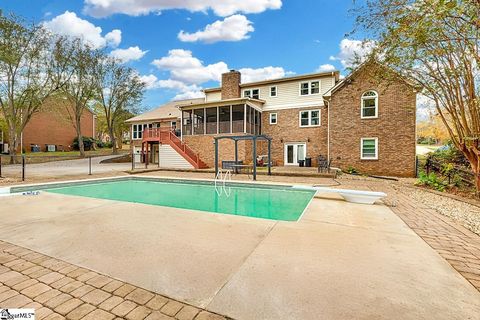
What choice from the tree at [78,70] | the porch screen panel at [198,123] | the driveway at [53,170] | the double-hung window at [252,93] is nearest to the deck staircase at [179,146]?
the porch screen panel at [198,123]

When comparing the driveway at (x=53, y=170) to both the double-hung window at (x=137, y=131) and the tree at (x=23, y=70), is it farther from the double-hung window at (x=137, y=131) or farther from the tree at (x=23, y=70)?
the double-hung window at (x=137, y=131)

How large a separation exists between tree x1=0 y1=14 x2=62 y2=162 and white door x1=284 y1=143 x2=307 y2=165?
2345 centimetres

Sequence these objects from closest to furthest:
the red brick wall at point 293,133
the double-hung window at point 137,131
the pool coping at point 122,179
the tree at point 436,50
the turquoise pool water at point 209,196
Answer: the tree at point 436,50 < the turquoise pool water at point 209,196 < the pool coping at point 122,179 < the red brick wall at point 293,133 < the double-hung window at point 137,131


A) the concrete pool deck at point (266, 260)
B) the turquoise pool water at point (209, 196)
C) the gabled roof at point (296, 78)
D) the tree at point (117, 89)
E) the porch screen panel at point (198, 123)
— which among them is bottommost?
the turquoise pool water at point (209, 196)

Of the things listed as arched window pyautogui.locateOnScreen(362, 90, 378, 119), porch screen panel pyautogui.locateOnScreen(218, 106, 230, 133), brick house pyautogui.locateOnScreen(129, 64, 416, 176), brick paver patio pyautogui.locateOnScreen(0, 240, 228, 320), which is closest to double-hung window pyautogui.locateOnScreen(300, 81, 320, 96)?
brick house pyautogui.locateOnScreen(129, 64, 416, 176)

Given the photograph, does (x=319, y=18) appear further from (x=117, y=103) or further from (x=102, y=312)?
(x=117, y=103)

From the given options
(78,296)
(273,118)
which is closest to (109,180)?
(78,296)

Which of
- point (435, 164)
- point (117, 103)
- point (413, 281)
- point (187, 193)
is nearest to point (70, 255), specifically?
point (413, 281)

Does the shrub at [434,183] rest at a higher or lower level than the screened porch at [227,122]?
lower

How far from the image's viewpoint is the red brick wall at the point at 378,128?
46.3 ft

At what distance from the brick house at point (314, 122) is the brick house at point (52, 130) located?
18979mm

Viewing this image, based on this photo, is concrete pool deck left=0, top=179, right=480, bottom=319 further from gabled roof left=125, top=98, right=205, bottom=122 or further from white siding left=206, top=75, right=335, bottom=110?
gabled roof left=125, top=98, right=205, bottom=122

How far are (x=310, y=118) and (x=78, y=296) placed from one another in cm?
1805

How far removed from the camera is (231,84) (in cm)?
2070
